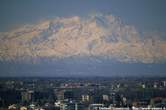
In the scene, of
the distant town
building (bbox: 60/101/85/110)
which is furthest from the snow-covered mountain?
building (bbox: 60/101/85/110)

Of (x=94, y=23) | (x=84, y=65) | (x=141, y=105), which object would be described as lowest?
(x=141, y=105)

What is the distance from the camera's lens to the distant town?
9367 mm

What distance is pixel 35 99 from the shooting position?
372 inches

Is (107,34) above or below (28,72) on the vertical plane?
above

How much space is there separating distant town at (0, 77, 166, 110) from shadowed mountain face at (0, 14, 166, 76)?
0.61 feet

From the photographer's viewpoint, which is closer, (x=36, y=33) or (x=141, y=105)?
(x=141, y=105)

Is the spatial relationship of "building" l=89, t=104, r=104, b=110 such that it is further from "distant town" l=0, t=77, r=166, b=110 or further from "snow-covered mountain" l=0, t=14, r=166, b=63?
"snow-covered mountain" l=0, t=14, r=166, b=63

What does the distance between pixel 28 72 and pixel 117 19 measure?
1.67 meters

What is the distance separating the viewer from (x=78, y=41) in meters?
9.90

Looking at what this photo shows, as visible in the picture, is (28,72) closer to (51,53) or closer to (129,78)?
(51,53)

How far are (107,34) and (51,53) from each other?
0.96 metres

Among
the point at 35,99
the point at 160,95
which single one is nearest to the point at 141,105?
the point at 160,95

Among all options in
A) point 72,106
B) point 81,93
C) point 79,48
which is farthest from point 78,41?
point 72,106

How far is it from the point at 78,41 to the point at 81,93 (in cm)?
88
